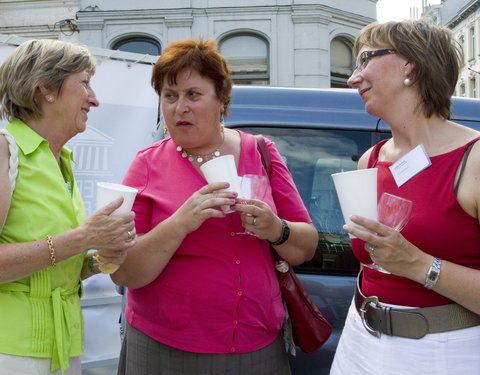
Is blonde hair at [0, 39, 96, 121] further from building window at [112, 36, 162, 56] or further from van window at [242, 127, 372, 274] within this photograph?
building window at [112, 36, 162, 56]

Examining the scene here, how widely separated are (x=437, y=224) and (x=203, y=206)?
28.4 inches

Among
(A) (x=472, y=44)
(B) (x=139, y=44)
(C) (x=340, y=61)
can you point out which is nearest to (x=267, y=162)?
(C) (x=340, y=61)

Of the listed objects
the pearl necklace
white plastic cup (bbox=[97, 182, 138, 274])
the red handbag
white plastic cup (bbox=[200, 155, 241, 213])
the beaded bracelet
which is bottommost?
the red handbag

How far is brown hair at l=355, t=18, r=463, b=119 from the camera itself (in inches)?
69.6

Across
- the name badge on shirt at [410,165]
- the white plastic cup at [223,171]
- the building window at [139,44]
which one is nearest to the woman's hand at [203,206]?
the white plastic cup at [223,171]

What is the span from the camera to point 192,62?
2049mm

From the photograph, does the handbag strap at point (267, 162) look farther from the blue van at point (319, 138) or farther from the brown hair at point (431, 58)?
the brown hair at point (431, 58)

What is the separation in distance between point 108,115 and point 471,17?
36998 mm

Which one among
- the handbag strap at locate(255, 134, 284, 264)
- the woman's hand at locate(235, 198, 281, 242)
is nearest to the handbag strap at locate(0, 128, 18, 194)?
the woman's hand at locate(235, 198, 281, 242)

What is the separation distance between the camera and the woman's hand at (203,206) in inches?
69.0

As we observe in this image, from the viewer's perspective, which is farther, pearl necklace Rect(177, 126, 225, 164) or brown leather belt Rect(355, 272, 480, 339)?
pearl necklace Rect(177, 126, 225, 164)

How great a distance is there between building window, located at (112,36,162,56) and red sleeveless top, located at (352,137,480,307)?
12.0 m

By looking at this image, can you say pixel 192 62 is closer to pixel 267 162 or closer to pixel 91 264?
pixel 267 162

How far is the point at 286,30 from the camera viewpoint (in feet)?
41.0
